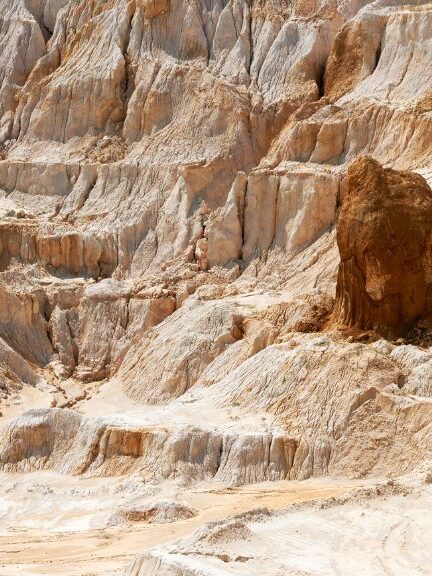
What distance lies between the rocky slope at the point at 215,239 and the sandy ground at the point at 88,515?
2.51ft

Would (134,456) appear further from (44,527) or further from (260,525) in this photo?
(260,525)

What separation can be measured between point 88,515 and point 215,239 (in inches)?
624

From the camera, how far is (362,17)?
45719mm

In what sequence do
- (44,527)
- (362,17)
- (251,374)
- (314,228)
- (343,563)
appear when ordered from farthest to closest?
(362,17) → (314,228) → (251,374) → (44,527) → (343,563)

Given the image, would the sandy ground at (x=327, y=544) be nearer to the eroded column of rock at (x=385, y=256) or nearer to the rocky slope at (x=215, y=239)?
the rocky slope at (x=215, y=239)

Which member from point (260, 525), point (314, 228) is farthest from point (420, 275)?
point (260, 525)

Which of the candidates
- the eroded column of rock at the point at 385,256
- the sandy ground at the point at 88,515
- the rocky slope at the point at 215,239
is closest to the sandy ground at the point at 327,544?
the sandy ground at the point at 88,515

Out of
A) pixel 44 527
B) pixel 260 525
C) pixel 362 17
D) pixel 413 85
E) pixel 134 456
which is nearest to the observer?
pixel 260 525

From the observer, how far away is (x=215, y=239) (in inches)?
1618

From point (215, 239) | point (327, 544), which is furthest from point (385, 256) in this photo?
point (327, 544)

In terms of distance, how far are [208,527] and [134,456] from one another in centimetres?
1107

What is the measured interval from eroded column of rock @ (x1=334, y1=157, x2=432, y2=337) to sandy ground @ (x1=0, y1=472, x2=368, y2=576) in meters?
6.06

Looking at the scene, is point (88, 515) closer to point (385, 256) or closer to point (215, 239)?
point (385, 256)

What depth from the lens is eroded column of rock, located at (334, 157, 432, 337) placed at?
32.1 metres
